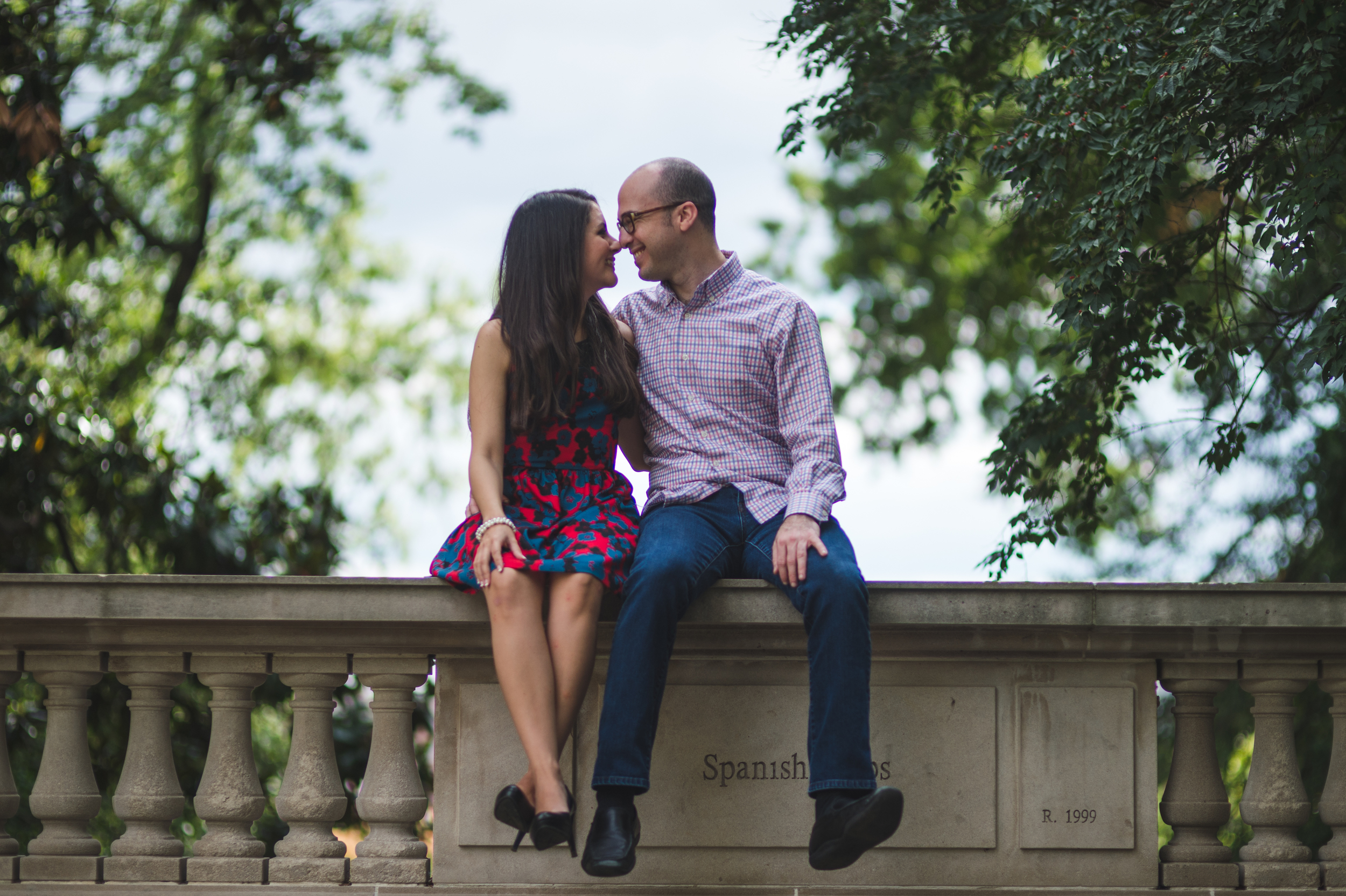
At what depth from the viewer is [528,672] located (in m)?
3.29

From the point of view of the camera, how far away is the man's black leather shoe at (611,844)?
3100mm

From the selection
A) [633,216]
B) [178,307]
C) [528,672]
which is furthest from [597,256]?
[178,307]

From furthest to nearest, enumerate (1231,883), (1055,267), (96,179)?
(96,179)
(1055,267)
(1231,883)

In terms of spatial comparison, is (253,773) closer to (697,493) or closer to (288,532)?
(697,493)

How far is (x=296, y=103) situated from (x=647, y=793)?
10299mm

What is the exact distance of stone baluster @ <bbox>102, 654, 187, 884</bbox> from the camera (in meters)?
3.48

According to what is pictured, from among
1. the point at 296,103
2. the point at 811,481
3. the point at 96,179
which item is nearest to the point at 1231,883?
the point at 811,481

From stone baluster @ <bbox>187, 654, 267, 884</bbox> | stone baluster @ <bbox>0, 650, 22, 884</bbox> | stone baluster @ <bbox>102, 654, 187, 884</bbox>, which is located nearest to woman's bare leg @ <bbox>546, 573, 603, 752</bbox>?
stone baluster @ <bbox>187, 654, 267, 884</bbox>

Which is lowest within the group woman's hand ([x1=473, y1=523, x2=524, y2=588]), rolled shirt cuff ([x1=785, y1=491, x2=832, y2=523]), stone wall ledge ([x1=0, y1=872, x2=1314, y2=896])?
stone wall ledge ([x1=0, y1=872, x2=1314, y2=896])

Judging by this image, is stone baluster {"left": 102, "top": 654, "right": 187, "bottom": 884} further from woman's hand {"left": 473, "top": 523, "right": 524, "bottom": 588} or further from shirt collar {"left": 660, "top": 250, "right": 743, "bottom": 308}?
shirt collar {"left": 660, "top": 250, "right": 743, "bottom": 308}

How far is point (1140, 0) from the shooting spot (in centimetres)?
447

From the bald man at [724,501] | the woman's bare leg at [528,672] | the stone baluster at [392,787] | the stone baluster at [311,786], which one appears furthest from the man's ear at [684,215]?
the stone baluster at [311,786]

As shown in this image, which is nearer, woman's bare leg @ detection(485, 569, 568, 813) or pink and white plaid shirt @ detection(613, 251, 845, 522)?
woman's bare leg @ detection(485, 569, 568, 813)

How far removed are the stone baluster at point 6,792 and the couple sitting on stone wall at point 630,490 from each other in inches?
49.4
